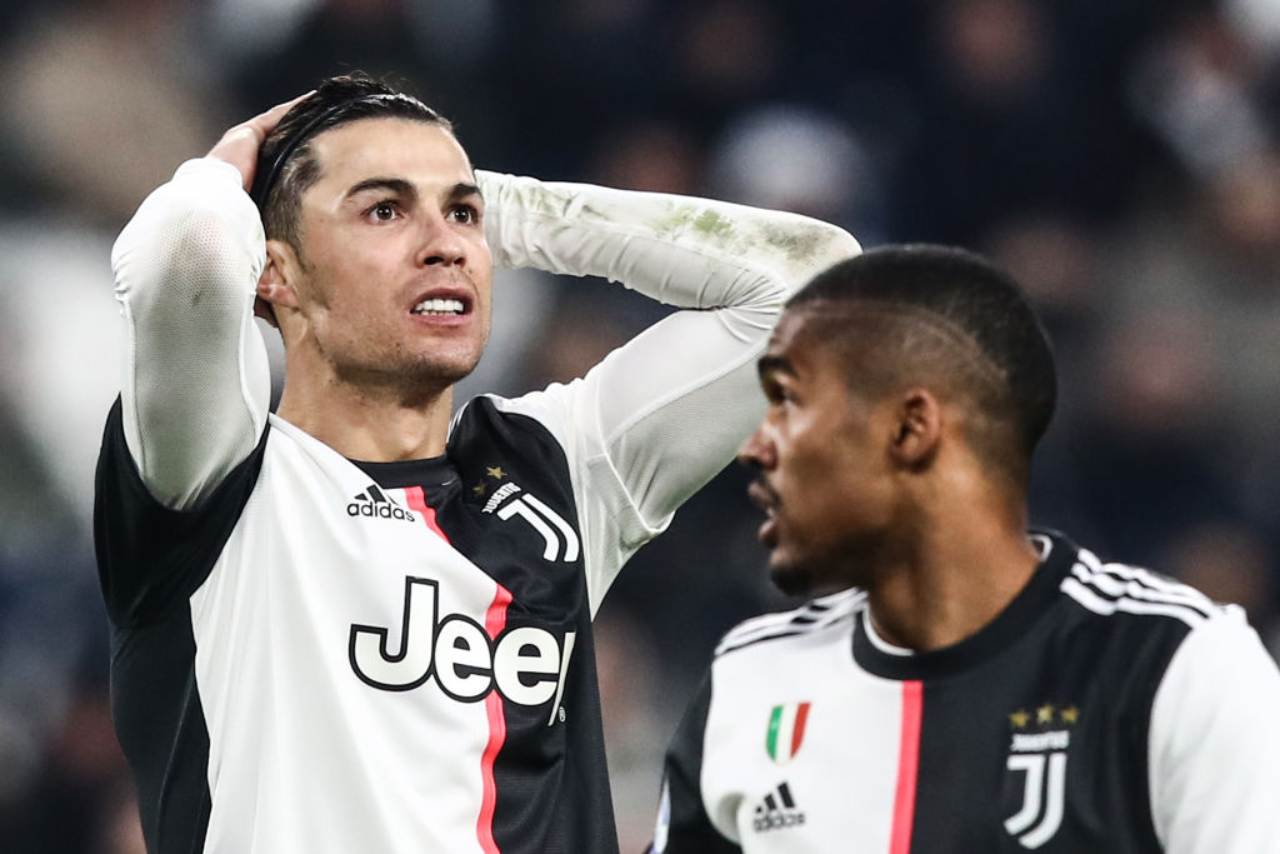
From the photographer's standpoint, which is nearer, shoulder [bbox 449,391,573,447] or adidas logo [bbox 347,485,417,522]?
adidas logo [bbox 347,485,417,522]

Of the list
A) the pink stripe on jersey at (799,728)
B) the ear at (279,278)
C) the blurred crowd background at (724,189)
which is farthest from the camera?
the blurred crowd background at (724,189)

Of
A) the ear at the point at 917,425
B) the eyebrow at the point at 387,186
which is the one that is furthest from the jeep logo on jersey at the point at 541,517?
the ear at the point at 917,425

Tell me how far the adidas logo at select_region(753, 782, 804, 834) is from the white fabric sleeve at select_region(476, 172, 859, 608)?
39.4 inches

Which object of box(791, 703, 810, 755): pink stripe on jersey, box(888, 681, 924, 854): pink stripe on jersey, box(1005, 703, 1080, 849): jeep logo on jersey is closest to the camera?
box(1005, 703, 1080, 849): jeep logo on jersey

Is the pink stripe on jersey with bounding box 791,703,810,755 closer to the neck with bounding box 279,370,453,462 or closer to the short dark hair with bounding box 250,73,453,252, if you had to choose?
the neck with bounding box 279,370,453,462

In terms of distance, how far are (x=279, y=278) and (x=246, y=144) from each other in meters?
0.24

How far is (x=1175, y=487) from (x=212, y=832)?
13.7 ft

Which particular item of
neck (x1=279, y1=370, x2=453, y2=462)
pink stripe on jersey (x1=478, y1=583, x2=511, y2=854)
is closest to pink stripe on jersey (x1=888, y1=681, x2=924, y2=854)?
pink stripe on jersey (x1=478, y1=583, x2=511, y2=854)

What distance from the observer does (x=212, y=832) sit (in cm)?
312

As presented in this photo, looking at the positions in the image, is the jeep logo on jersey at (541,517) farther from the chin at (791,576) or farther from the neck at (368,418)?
the chin at (791,576)

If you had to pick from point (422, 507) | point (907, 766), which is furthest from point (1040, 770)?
point (422, 507)

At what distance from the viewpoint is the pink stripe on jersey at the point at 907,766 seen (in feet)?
8.14

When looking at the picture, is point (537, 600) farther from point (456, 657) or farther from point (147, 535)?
point (147, 535)

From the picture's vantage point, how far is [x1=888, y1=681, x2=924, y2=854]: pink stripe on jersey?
2.48m
